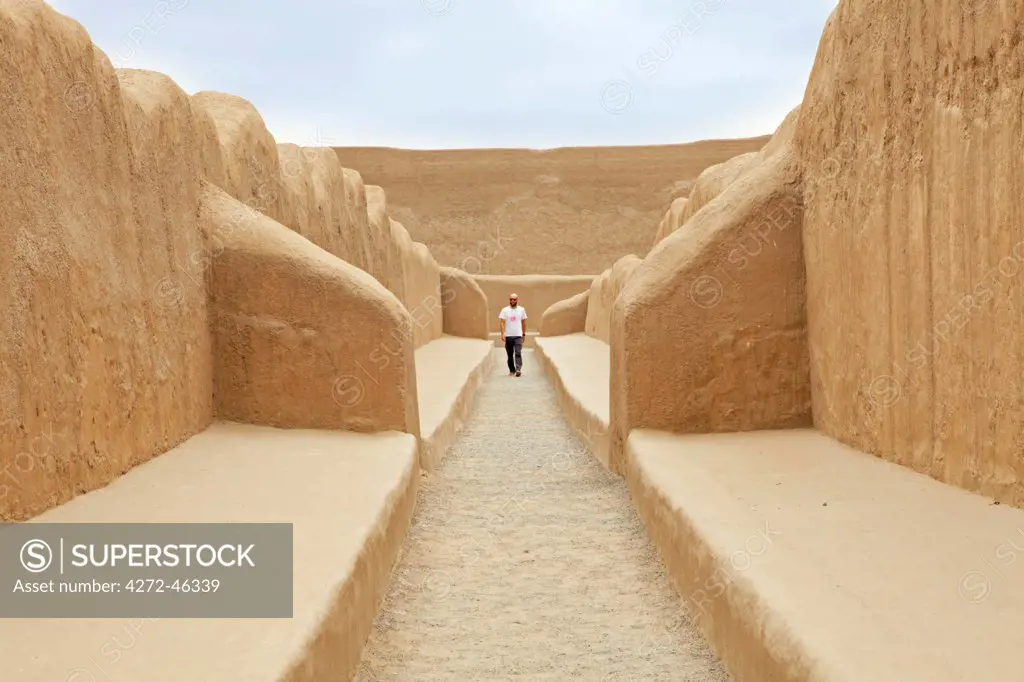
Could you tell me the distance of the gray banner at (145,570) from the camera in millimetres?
2885

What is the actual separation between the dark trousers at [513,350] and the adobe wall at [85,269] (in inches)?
335

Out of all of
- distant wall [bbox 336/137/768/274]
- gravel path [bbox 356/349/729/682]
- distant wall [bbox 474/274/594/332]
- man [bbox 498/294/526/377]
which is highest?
distant wall [bbox 336/137/768/274]

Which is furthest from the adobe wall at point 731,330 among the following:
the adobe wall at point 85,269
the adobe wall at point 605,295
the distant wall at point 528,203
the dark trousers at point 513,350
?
the distant wall at point 528,203

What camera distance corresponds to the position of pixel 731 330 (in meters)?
5.93

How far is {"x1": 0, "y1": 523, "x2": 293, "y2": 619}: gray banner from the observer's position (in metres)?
2.88

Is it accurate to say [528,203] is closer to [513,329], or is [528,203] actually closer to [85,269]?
[513,329]

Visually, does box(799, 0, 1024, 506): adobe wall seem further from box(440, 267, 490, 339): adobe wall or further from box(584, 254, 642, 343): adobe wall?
box(440, 267, 490, 339): adobe wall

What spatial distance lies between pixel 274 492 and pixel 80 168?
5.67 ft

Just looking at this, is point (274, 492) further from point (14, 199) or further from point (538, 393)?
point (538, 393)

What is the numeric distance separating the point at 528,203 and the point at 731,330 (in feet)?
102

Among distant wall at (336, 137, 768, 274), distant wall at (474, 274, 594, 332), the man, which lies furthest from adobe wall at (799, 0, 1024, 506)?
distant wall at (336, 137, 768, 274)

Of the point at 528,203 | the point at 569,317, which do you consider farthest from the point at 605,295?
the point at 528,203

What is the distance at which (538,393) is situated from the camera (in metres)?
12.1

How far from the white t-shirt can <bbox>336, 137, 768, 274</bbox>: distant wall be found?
2285 centimetres
